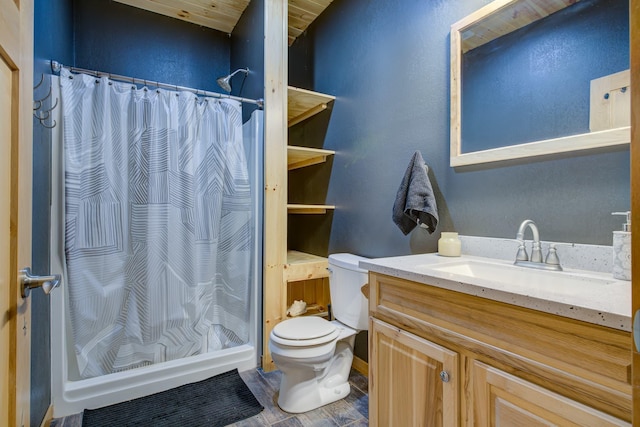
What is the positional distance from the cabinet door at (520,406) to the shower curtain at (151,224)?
5.22ft

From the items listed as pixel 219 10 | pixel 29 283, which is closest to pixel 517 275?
A: pixel 29 283

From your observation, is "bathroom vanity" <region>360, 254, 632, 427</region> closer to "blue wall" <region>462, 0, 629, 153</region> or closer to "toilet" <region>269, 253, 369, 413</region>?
"toilet" <region>269, 253, 369, 413</region>

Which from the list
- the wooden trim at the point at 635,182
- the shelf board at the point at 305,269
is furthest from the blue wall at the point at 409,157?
the wooden trim at the point at 635,182

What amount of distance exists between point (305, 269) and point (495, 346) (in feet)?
4.93

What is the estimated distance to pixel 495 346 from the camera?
854 mm

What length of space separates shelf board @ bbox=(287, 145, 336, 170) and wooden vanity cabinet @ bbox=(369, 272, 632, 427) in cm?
126

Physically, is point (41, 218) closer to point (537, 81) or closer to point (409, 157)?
point (409, 157)

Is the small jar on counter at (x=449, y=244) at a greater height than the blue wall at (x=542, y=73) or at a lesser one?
lesser

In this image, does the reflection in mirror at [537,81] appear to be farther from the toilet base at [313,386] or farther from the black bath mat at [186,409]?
the black bath mat at [186,409]

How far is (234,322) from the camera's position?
2141mm

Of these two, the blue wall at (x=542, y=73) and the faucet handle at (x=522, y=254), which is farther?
the faucet handle at (x=522, y=254)

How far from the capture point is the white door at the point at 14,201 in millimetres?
687

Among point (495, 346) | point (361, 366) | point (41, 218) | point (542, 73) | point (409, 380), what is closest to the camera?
point (495, 346)

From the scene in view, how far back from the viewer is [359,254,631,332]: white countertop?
0.66 meters
